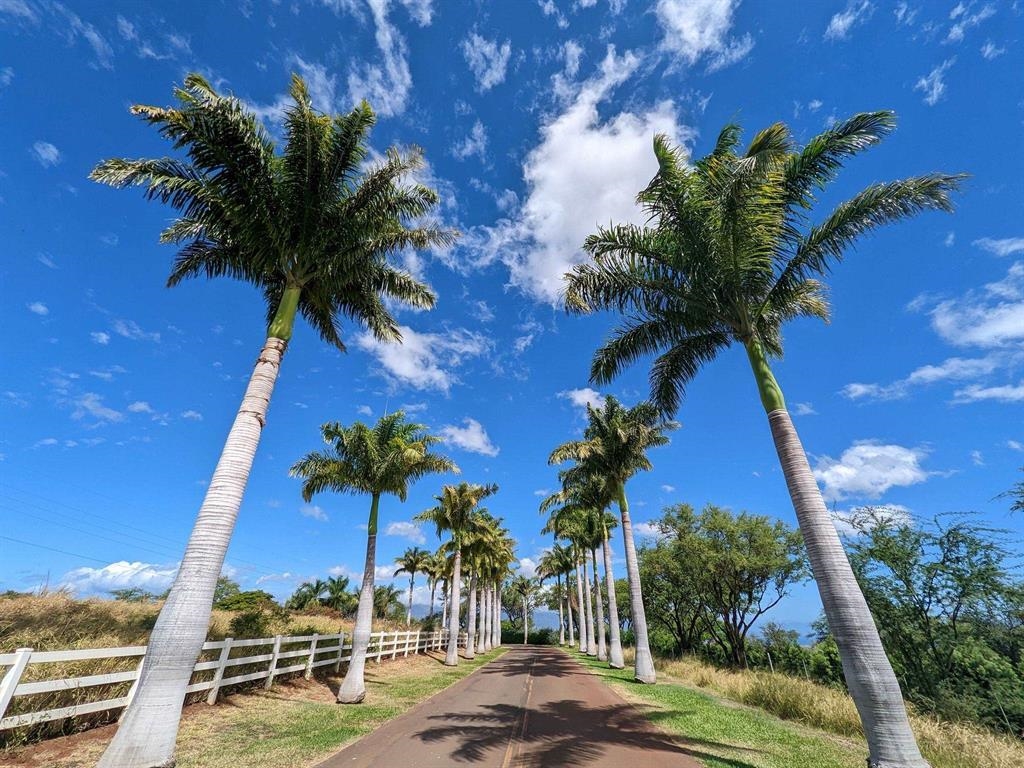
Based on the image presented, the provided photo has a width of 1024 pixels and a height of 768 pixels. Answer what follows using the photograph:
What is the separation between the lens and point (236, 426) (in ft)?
23.0

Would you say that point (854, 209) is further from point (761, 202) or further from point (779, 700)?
point (779, 700)

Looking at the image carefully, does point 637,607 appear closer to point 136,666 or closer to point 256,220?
point 136,666

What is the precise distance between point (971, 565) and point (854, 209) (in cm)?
1509

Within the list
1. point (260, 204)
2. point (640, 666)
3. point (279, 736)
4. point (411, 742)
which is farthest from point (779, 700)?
point (260, 204)

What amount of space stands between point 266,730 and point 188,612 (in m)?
4.78

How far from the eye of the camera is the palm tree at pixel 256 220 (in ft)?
20.2

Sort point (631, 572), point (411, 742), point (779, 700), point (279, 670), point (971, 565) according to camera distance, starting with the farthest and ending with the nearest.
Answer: point (631, 572)
point (971, 565)
point (279, 670)
point (779, 700)
point (411, 742)

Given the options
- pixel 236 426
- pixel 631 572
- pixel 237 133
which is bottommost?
pixel 631 572

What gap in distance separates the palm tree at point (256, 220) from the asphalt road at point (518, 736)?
386 cm

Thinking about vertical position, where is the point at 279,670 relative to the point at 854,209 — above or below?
below

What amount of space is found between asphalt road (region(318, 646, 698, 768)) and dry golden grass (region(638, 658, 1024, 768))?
3.79 m

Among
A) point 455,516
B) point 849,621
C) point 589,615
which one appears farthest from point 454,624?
point 849,621

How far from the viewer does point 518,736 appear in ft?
27.1

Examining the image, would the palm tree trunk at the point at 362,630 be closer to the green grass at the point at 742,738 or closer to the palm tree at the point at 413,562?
A: the green grass at the point at 742,738
